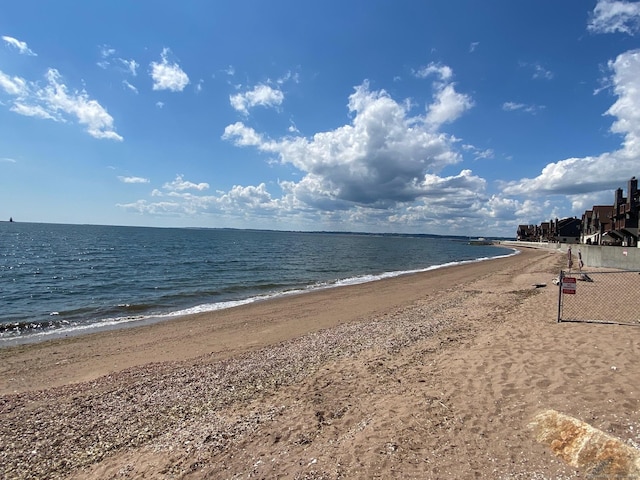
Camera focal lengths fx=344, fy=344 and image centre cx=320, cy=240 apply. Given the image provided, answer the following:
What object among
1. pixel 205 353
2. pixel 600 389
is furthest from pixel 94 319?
pixel 600 389

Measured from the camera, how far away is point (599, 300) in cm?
1377

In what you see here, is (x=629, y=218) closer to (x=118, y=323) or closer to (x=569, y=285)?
(x=569, y=285)

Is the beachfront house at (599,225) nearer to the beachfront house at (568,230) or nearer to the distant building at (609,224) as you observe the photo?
the distant building at (609,224)

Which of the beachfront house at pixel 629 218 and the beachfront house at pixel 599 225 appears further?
the beachfront house at pixel 599 225

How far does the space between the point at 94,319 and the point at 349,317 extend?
11.6 m

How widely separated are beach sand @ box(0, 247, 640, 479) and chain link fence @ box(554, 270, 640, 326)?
1.05m

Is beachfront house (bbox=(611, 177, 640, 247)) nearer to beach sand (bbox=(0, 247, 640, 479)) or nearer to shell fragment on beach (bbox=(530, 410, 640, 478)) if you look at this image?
beach sand (bbox=(0, 247, 640, 479))

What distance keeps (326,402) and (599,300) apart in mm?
13553

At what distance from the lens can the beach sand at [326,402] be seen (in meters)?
4.31

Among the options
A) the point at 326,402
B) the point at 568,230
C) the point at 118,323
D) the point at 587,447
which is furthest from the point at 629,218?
the point at 568,230

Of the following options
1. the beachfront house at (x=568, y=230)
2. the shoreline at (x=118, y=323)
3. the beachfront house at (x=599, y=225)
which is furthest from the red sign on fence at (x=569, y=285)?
the beachfront house at (x=568, y=230)

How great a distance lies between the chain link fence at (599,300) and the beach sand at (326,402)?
3.46 ft

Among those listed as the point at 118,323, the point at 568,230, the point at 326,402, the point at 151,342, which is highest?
the point at 568,230

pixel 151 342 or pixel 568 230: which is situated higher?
pixel 568 230
